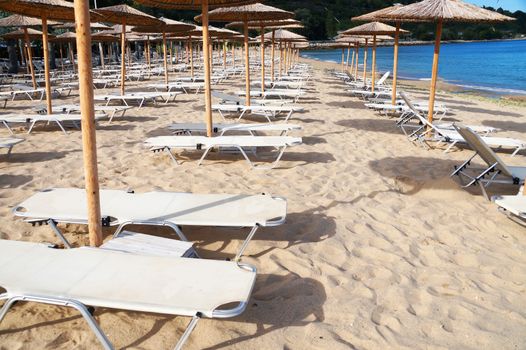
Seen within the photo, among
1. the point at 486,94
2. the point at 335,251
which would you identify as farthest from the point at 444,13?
the point at 486,94

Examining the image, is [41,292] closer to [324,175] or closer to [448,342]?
[448,342]

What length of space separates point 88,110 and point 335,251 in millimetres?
1962

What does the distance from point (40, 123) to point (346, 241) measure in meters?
7.03

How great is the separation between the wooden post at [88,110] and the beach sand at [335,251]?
22.3 inches

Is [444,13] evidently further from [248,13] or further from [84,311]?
[84,311]

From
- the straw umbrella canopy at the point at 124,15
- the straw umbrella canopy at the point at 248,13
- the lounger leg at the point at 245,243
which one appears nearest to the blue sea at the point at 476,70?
the straw umbrella canopy at the point at 248,13

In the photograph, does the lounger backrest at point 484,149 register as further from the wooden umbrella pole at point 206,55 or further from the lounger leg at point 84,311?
the lounger leg at point 84,311

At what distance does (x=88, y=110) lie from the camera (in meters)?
2.43

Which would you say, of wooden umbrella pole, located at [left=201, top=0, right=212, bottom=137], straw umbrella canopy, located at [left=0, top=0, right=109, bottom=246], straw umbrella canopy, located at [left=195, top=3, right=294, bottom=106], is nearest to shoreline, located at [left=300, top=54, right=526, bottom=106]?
straw umbrella canopy, located at [left=195, top=3, right=294, bottom=106]

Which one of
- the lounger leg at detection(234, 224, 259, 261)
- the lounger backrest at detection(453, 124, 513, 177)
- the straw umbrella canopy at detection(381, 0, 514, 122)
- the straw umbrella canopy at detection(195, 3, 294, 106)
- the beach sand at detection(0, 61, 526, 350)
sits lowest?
the beach sand at detection(0, 61, 526, 350)

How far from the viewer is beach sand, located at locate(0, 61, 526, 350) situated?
2207 millimetres

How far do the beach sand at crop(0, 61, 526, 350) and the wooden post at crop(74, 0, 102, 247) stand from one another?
1.85ft

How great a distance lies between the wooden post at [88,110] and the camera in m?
2.32

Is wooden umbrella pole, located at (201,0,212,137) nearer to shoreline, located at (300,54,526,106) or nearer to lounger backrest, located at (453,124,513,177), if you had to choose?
lounger backrest, located at (453,124,513,177)
